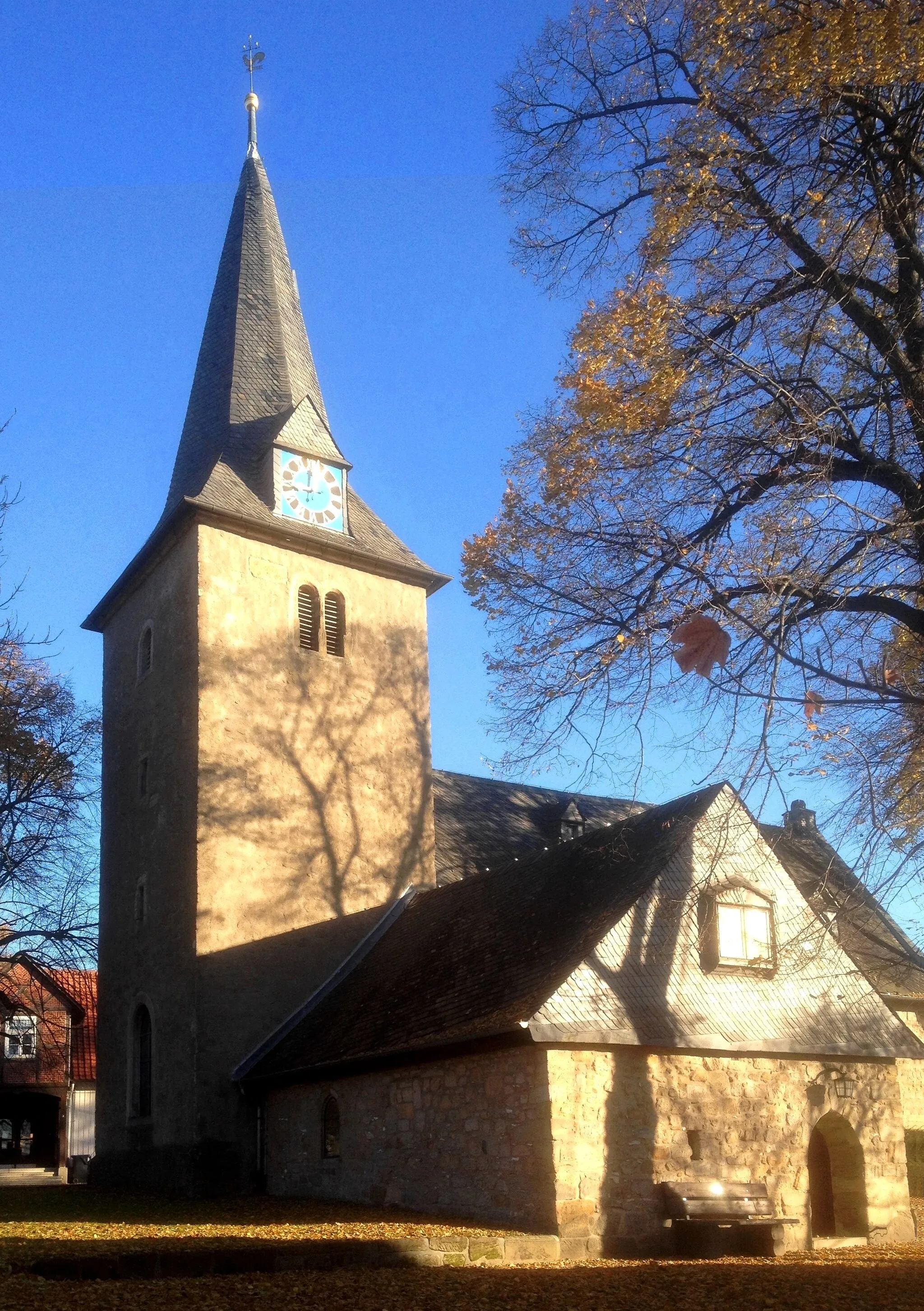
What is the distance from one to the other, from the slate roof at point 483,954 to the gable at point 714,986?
0.26 m

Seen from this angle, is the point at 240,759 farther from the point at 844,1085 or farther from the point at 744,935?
the point at 844,1085

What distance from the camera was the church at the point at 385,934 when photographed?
13.9 metres

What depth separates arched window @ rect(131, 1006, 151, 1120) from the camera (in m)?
21.2

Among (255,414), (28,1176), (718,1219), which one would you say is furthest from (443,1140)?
(28,1176)

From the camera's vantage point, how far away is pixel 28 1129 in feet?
133

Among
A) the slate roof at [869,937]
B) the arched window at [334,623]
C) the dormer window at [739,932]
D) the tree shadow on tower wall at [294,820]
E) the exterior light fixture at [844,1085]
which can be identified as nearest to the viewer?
the dormer window at [739,932]

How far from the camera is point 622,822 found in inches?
689

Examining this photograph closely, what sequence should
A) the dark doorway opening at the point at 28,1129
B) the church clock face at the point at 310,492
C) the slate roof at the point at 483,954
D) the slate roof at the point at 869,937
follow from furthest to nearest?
the dark doorway opening at the point at 28,1129, the church clock face at the point at 310,492, the slate roof at the point at 869,937, the slate roof at the point at 483,954

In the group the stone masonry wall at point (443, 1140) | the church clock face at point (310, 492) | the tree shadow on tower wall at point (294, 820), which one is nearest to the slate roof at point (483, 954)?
the stone masonry wall at point (443, 1140)

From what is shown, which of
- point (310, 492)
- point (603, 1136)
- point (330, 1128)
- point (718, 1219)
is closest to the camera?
point (718, 1219)

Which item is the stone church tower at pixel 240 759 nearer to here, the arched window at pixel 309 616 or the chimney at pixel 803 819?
the arched window at pixel 309 616

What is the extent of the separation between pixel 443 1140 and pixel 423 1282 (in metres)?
4.48

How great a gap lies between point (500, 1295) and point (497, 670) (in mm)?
5116

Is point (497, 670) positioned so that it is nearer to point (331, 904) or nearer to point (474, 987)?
point (474, 987)
